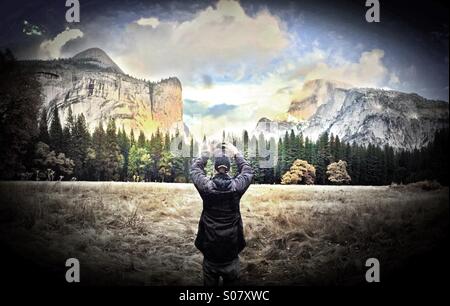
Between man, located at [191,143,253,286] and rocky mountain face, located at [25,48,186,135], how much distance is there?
1732 millimetres

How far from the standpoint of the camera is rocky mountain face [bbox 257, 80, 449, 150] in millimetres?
6484

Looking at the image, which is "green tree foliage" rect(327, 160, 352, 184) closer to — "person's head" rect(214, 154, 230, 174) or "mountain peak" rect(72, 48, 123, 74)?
"person's head" rect(214, 154, 230, 174)

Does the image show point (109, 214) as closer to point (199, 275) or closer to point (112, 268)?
point (112, 268)

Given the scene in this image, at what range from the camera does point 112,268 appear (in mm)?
6055

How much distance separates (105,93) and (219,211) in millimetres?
2971

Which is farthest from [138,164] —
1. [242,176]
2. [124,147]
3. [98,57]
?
[242,176]

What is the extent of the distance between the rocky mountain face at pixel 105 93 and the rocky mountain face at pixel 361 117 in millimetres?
1582

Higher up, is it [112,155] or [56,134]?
[56,134]

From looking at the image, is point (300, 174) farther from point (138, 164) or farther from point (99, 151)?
point (99, 151)

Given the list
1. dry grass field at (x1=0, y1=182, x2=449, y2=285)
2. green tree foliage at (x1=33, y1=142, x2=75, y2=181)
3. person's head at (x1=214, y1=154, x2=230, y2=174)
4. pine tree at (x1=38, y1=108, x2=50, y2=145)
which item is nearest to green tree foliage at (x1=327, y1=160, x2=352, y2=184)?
dry grass field at (x1=0, y1=182, x2=449, y2=285)

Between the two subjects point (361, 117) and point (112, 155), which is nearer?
point (112, 155)

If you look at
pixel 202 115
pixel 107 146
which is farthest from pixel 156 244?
pixel 202 115

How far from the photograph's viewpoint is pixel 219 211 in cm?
491
